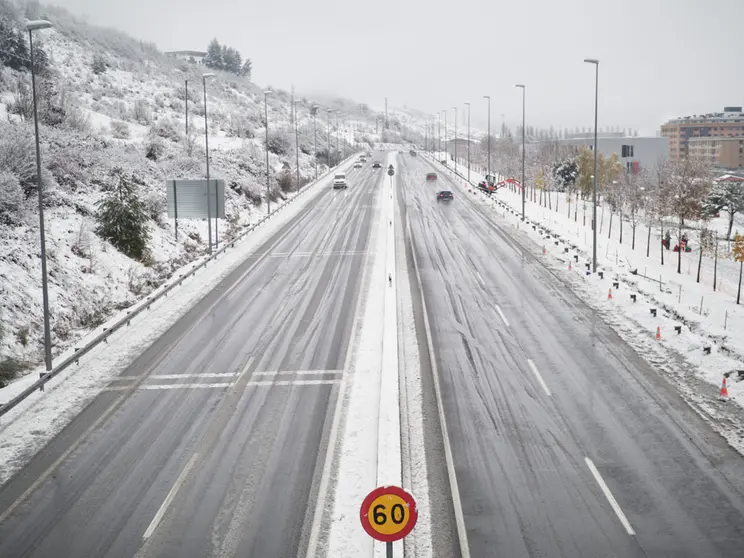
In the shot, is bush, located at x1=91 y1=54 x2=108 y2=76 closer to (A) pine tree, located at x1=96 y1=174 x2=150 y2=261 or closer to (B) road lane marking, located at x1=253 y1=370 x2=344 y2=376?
(A) pine tree, located at x1=96 y1=174 x2=150 y2=261

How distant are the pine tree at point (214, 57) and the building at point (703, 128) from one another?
119m

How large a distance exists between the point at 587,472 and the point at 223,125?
76622 mm

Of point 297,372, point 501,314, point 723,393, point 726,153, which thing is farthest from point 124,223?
point 726,153

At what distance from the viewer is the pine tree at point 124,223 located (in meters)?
29.5

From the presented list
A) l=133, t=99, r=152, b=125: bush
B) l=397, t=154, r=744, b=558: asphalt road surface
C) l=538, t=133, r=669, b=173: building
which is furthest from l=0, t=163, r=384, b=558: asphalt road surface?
l=538, t=133, r=669, b=173: building

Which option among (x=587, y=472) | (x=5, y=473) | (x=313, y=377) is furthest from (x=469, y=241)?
(x=5, y=473)

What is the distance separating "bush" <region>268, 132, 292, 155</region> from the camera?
77.9 meters

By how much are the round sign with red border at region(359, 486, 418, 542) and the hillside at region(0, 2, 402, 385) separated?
15.4 metres

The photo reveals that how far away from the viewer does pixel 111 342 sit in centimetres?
2031

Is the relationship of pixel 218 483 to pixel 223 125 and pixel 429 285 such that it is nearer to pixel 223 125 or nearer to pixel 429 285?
pixel 429 285

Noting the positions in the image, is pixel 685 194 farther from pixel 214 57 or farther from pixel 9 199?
pixel 214 57

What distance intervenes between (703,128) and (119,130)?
16839 centimetres

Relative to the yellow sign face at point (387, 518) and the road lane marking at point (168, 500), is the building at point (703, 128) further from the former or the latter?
the yellow sign face at point (387, 518)

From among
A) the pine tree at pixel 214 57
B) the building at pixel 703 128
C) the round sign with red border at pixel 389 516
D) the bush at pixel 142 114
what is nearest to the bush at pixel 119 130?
the bush at pixel 142 114
